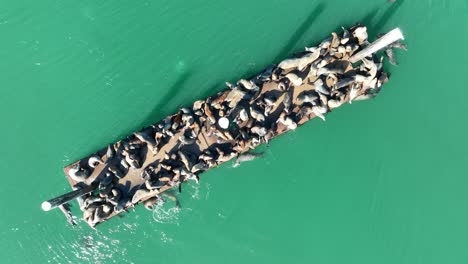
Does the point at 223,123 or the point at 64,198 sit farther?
the point at 223,123

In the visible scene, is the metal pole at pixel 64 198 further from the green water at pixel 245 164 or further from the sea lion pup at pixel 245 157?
the sea lion pup at pixel 245 157

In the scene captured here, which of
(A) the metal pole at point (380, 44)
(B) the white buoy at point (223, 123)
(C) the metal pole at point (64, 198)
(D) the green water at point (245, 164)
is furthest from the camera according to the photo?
(D) the green water at point (245, 164)

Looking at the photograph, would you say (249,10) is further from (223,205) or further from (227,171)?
(223,205)

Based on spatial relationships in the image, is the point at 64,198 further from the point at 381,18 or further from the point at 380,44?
the point at 381,18

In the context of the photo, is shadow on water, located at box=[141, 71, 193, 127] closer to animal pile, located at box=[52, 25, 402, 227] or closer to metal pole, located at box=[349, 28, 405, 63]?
animal pile, located at box=[52, 25, 402, 227]

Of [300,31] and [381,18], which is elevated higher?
[300,31]

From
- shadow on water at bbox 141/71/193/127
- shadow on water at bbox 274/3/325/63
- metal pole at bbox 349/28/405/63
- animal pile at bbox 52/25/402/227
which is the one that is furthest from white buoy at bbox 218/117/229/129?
metal pole at bbox 349/28/405/63

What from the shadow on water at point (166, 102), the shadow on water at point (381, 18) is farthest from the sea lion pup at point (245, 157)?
the shadow on water at point (381, 18)

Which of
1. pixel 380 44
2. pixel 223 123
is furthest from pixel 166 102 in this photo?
pixel 380 44
